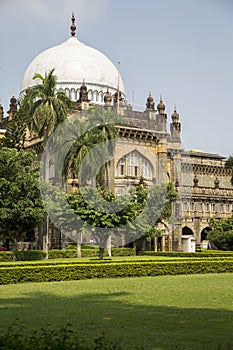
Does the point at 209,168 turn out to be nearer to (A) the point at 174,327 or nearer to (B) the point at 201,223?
(B) the point at 201,223

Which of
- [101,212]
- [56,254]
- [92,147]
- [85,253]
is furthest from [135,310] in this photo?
[85,253]

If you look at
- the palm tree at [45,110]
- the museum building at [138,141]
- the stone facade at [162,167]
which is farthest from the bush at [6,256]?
the museum building at [138,141]

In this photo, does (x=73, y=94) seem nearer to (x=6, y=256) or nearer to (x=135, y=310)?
(x=6, y=256)

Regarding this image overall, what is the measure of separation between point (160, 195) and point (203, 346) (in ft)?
121

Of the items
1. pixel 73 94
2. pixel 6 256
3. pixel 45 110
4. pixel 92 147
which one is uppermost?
pixel 73 94

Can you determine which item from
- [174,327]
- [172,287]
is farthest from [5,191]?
[174,327]

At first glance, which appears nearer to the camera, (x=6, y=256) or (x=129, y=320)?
(x=129, y=320)

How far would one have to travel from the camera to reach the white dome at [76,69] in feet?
195

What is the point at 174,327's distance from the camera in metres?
11.1

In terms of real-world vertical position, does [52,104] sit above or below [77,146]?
above

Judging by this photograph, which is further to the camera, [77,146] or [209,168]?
[209,168]

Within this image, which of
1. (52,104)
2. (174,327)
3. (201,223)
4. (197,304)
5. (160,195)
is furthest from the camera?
(201,223)

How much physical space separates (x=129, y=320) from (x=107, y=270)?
11.7 m

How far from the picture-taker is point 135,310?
13.4 m
